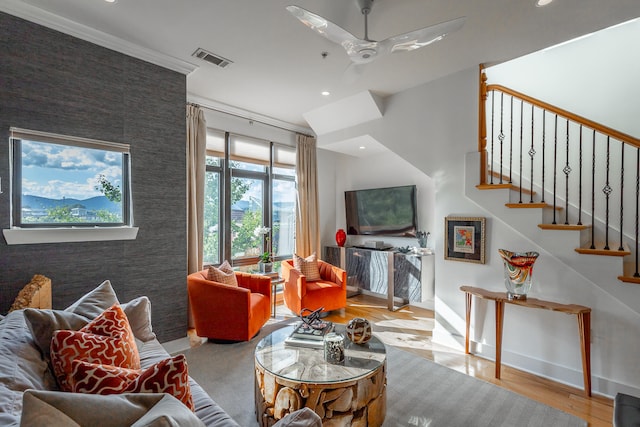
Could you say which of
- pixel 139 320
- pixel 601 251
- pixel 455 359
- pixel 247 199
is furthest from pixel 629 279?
pixel 247 199

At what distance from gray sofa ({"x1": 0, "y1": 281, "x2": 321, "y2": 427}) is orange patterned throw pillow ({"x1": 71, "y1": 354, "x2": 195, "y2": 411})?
0.43 ft

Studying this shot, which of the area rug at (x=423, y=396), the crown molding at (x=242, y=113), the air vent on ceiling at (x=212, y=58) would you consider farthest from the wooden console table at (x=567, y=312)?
the crown molding at (x=242, y=113)

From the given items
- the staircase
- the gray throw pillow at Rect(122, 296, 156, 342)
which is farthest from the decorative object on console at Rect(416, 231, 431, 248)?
the gray throw pillow at Rect(122, 296, 156, 342)

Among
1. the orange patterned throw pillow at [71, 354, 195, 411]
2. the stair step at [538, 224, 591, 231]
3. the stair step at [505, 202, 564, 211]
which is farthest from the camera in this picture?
the stair step at [505, 202, 564, 211]

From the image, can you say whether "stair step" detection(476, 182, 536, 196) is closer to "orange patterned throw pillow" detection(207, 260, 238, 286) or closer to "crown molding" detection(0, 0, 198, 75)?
"orange patterned throw pillow" detection(207, 260, 238, 286)

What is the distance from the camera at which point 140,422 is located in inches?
29.3

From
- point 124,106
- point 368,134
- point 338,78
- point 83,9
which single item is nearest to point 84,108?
point 124,106

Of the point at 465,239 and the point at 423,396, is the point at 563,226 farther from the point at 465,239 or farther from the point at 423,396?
the point at 423,396

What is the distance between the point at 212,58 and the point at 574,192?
13.0 ft

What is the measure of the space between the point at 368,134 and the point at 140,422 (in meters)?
3.98

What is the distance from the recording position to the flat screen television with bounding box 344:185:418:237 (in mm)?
4664

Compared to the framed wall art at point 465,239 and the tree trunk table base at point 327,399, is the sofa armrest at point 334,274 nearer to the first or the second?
the framed wall art at point 465,239

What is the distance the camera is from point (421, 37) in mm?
2035

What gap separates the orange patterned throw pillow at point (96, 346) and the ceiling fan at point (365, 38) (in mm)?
1955
